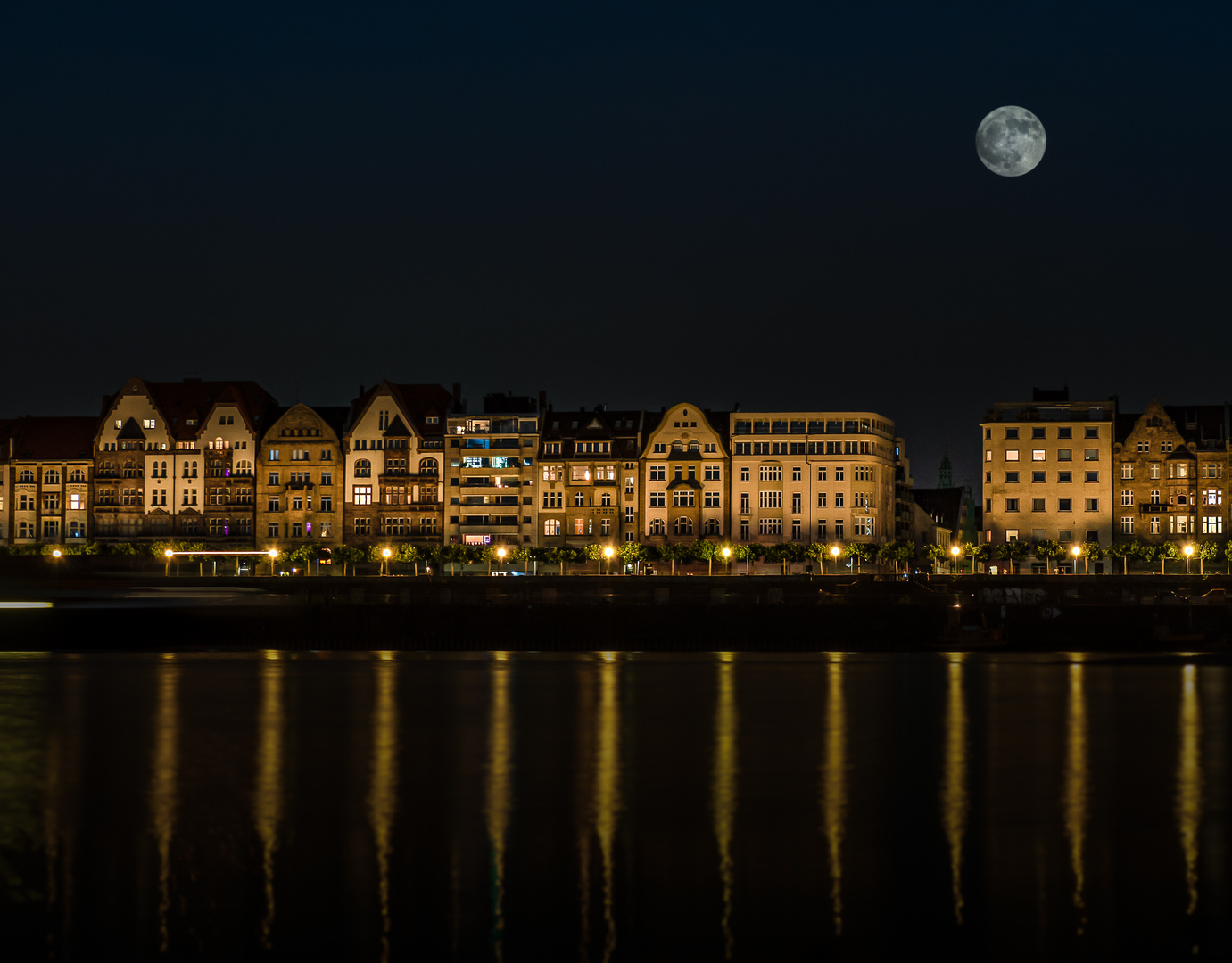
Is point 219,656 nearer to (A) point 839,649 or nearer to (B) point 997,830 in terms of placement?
(A) point 839,649

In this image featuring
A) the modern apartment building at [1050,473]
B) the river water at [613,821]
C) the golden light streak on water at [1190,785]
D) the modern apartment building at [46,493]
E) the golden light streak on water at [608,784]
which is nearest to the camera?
the river water at [613,821]

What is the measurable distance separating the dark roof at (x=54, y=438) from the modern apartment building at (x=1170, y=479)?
97.8 m

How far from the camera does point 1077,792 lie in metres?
33.4

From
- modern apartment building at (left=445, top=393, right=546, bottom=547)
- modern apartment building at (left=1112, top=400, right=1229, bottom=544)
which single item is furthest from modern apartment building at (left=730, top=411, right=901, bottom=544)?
modern apartment building at (left=1112, top=400, right=1229, bottom=544)

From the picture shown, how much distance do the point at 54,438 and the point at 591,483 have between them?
5600 centimetres

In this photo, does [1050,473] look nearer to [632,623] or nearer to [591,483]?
[591,483]

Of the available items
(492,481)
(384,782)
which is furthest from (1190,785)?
(492,481)

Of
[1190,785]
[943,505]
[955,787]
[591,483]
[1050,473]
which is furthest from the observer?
[943,505]

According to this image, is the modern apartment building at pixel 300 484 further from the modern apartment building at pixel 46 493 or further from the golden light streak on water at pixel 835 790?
the golden light streak on water at pixel 835 790

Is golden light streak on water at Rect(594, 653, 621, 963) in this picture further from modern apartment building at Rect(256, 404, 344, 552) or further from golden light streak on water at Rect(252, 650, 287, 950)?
modern apartment building at Rect(256, 404, 344, 552)

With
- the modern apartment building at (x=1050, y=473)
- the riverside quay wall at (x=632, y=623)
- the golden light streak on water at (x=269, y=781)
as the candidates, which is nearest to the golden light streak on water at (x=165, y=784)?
the golden light streak on water at (x=269, y=781)

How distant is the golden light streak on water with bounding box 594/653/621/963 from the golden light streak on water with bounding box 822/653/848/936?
3.38 metres

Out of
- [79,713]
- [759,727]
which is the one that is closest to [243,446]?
[79,713]

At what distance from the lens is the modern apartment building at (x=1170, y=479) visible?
126 meters
